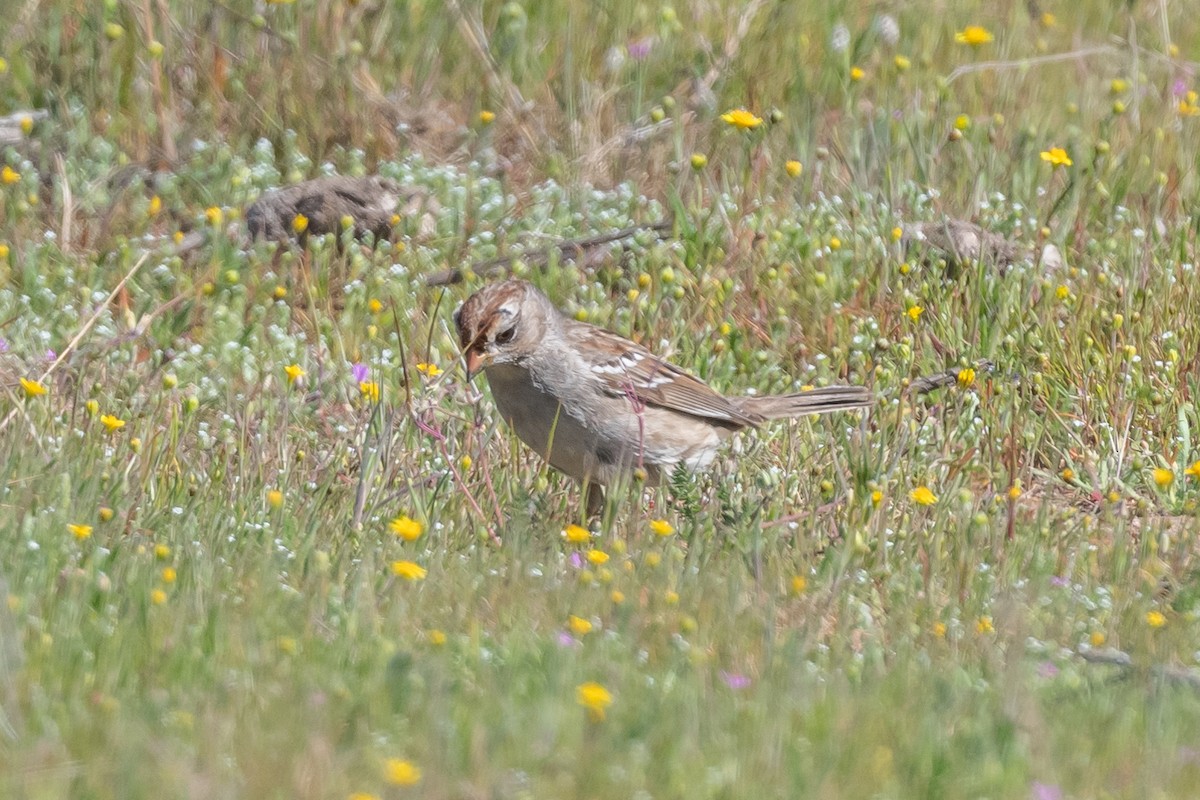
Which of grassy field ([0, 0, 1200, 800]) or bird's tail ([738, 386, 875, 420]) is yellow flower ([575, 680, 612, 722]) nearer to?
grassy field ([0, 0, 1200, 800])

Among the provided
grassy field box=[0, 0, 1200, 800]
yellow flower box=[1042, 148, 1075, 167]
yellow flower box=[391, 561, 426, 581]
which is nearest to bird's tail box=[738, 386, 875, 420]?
grassy field box=[0, 0, 1200, 800]

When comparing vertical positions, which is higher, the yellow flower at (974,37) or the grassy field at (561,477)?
the yellow flower at (974,37)

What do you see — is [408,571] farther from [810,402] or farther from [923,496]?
[810,402]

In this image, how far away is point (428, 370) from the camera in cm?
703

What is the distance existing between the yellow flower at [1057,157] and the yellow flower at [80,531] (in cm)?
518

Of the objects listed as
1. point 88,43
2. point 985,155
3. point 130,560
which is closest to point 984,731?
point 130,560

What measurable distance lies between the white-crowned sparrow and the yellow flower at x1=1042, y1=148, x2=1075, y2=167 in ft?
7.18

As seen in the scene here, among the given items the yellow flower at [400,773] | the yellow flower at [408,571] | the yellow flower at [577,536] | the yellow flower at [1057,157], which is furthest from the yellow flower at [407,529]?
the yellow flower at [1057,157]

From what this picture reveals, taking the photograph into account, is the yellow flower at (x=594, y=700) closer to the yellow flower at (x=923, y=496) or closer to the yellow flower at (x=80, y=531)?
the yellow flower at (x=80, y=531)

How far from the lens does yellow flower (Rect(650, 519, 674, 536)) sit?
5.52 metres

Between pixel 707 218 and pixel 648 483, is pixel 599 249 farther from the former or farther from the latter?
pixel 648 483

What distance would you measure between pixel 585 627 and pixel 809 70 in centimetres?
612

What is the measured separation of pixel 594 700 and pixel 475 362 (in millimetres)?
2486

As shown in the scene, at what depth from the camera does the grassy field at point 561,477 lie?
387 centimetres
